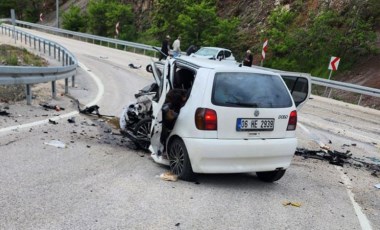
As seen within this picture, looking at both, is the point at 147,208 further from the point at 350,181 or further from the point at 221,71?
the point at 350,181

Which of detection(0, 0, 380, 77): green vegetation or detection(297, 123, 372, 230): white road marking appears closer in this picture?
detection(297, 123, 372, 230): white road marking

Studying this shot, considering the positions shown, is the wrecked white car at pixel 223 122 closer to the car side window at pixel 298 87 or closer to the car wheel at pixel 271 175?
the car wheel at pixel 271 175

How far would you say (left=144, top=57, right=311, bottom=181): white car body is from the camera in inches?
203

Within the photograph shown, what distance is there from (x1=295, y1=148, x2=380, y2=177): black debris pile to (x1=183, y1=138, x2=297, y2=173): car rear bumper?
2510 mm

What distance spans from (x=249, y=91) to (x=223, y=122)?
596 millimetres

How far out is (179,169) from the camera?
5.52m

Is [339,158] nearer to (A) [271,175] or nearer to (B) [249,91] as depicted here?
(A) [271,175]

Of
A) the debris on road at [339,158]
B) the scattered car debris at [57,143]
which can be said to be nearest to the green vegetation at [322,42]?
the debris on road at [339,158]

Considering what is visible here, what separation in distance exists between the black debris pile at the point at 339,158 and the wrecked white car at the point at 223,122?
220cm

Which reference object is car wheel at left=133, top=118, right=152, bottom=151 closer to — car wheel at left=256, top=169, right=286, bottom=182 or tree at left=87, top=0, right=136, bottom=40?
car wheel at left=256, top=169, right=286, bottom=182

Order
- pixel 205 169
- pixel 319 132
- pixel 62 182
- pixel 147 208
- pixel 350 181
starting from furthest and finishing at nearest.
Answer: pixel 319 132 < pixel 350 181 < pixel 205 169 < pixel 62 182 < pixel 147 208

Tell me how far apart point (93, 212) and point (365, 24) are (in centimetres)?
2098

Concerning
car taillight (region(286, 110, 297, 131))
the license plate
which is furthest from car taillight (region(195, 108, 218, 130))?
car taillight (region(286, 110, 297, 131))

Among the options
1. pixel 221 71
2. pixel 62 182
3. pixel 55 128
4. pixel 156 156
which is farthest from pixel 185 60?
pixel 55 128
